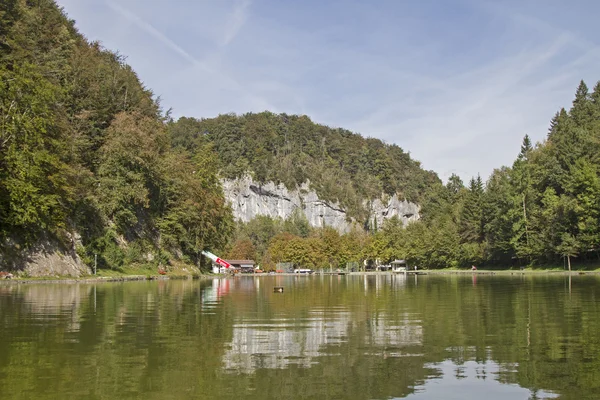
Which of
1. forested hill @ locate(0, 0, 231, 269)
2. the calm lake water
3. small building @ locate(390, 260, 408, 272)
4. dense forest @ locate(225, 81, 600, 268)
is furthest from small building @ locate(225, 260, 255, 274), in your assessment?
the calm lake water

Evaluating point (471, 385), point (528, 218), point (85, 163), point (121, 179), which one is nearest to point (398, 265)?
point (528, 218)

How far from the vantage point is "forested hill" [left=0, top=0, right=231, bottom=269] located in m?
45.4

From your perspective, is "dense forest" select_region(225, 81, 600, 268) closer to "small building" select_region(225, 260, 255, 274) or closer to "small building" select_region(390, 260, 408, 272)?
"small building" select_region(390, 260, 408, 272)

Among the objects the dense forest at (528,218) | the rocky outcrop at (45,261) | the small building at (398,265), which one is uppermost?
the dense forest at (528,218)

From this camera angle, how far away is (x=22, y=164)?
43.9 metres

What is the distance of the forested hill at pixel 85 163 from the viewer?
149 feet

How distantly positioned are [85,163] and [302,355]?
68.6 m

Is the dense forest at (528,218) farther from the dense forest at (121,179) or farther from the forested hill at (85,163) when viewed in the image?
the forested hill at (85,163)

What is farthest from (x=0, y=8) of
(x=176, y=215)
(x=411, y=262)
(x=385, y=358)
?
(x=411, y=262)

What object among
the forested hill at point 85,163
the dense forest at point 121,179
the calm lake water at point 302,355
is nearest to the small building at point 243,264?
the dense forest at point 121,179

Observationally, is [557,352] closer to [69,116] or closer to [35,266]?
[35,266]

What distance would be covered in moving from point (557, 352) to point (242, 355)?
7523 millimetres

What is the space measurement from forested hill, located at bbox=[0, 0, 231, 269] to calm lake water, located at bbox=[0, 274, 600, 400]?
27.2 metres

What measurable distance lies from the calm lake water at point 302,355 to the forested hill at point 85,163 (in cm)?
2720
